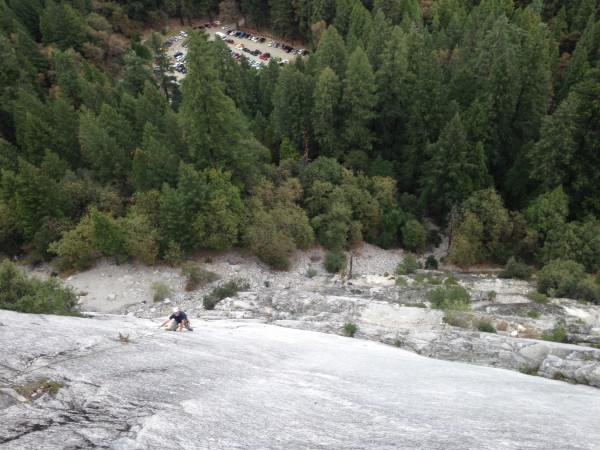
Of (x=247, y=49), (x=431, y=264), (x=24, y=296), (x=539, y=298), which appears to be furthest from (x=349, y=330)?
(x=247, y=49)

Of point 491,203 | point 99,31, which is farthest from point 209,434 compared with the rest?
point 99,31

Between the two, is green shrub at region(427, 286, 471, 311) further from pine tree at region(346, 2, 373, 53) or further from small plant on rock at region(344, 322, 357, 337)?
pine tree at region(346, 2, 373, 53)

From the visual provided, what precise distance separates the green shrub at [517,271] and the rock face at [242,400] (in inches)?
902

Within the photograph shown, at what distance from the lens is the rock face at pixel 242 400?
8805 mm

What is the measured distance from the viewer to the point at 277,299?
30656mm

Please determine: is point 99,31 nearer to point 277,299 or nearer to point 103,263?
point 103,263

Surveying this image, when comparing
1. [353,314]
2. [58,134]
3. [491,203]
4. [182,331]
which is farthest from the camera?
[58,134]

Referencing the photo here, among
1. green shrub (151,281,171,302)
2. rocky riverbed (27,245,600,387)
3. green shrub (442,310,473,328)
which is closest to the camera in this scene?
rocky riverbed (27,245,600,387)

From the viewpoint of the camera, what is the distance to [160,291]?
112 ft

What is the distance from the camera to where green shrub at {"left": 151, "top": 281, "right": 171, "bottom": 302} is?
34031 millimetres

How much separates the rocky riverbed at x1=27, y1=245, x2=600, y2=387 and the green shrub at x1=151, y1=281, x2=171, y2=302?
0.35m

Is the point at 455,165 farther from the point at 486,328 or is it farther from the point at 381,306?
the point at 486,328

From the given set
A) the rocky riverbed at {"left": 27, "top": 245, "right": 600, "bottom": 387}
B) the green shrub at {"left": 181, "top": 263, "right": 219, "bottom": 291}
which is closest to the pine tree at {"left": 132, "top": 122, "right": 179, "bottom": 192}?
the rocky riverbed at {"left": 27, "top": 245, "right": 600, "bottom": 387}

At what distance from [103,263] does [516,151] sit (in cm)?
4340
